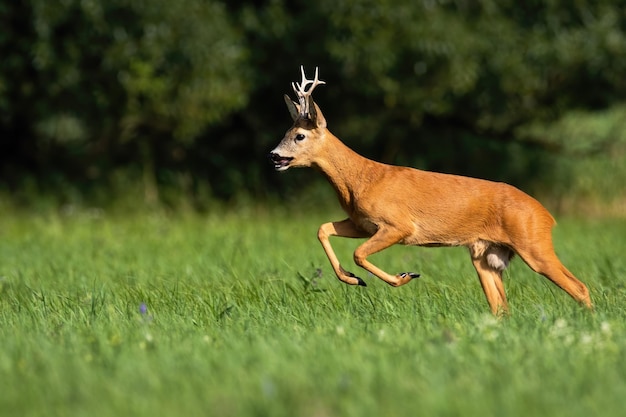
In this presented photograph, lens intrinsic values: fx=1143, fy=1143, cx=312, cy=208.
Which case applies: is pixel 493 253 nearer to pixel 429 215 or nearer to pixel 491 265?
pixel 491 265

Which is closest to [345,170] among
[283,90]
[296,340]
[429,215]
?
[429,215]

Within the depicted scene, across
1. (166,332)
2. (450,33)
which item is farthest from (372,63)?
(166,332)

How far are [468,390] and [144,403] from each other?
1.48 metres

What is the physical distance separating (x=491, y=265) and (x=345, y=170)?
1303mm

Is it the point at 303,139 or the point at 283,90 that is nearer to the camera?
the point at 303,139

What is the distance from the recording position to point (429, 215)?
27.8 feet

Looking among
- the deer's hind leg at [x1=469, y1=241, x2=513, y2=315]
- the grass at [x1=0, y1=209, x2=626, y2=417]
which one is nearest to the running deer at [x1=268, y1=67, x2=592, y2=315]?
the deer's hind leg at [x1=469, y1=241, x2=513, y2=315]

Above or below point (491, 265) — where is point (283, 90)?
above

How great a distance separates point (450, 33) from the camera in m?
15.9

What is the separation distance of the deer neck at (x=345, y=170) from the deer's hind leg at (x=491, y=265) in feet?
3.13

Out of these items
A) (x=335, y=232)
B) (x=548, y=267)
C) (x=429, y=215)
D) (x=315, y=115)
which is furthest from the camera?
(x=315, y=115)

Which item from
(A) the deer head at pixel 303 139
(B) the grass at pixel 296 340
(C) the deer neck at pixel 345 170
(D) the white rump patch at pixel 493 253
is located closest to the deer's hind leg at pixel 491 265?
(D) the white rump patch at pixel 493 253

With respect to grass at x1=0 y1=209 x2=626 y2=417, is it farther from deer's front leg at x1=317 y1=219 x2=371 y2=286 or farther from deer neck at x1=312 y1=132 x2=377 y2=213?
deer neck at x1=312 y1=132 x2=377 y2=213

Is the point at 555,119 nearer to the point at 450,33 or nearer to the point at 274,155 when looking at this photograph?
the point at 450,33
